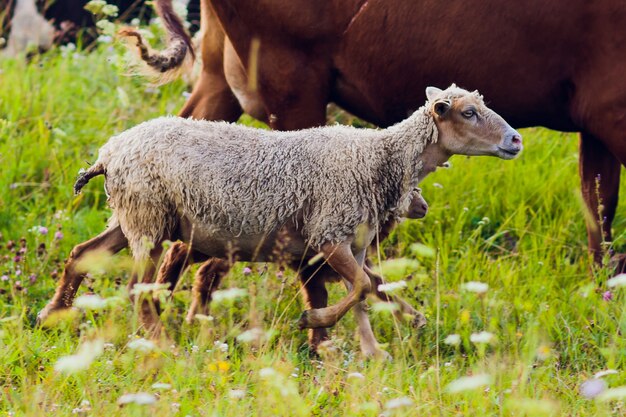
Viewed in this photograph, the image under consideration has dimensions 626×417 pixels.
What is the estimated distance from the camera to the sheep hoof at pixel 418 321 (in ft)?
16.3

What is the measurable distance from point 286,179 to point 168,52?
1.57 m

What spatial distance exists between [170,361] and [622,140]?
224cm

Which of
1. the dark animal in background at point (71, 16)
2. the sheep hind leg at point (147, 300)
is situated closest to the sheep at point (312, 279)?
the sheep hind leg at point (147, 300)

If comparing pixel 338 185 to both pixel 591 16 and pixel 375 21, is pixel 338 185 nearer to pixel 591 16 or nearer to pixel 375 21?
pixel 375 21

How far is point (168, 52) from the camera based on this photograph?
232 inches

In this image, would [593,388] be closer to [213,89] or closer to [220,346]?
[220,346]

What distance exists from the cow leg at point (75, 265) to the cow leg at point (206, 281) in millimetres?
517

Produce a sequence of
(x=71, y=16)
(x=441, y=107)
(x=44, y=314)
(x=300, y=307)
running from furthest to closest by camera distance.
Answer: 1. (x=71, y=16)
2. (x=300, y=307)
3. (x=44, y=314)
4. (x=441, y=107)

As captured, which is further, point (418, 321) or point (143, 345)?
point (418, 321)

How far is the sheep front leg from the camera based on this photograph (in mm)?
4547

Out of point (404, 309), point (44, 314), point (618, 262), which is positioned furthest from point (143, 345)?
point (618, 262)

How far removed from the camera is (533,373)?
14.7 feet

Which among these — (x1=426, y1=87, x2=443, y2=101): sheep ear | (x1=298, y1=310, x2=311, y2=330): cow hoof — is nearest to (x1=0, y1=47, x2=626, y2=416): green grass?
A: (x1=298, y1=310, x2=311, y2=330): cow hoof

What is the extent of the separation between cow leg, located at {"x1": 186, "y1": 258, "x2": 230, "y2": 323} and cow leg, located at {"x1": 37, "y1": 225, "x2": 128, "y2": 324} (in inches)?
20.3
